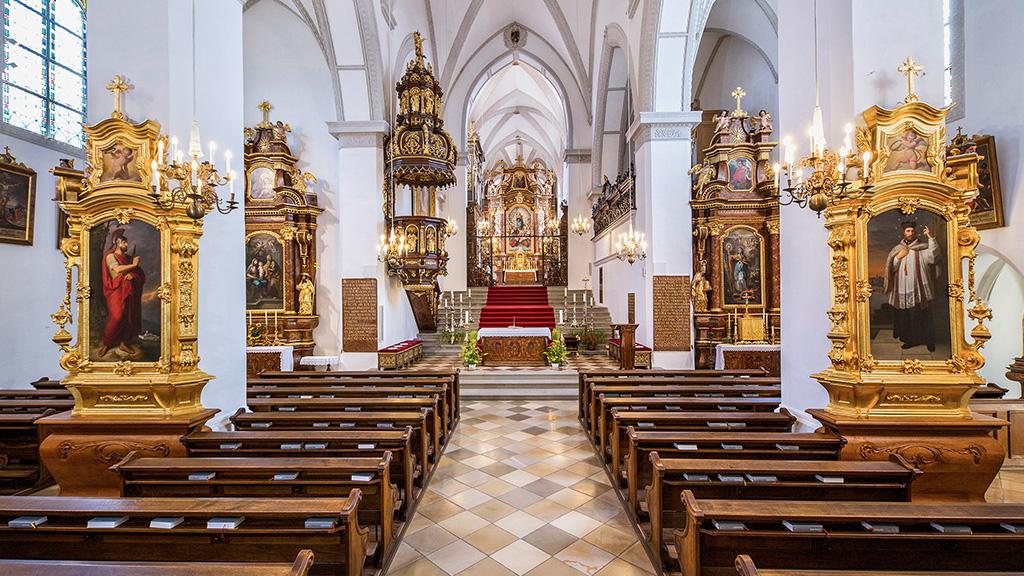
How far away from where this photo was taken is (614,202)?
12930 millimetres

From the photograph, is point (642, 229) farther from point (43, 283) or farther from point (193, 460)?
point (43, 283)

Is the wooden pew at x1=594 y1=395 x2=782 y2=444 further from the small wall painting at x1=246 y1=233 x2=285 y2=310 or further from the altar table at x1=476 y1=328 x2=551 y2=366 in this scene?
the small wall painting at x1=246 y1=233 x2=285 y2=310

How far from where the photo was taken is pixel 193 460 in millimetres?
3199

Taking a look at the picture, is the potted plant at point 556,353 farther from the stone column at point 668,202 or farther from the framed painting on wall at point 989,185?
the framed painting on wall at point 989,185

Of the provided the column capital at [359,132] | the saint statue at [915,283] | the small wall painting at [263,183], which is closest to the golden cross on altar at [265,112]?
the small wall painting at [263,183]

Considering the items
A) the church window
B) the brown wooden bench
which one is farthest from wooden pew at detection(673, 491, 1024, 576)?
the church window

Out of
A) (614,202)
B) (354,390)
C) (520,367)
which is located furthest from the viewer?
(614,202)

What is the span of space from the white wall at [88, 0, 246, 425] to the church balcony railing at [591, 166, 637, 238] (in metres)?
8.29

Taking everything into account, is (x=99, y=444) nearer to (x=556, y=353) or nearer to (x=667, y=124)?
(x=556, y=353)

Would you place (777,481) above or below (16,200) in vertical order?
below

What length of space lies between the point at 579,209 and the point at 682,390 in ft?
39.8

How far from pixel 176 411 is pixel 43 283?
597cm

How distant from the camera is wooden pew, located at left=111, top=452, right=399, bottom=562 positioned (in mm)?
3047

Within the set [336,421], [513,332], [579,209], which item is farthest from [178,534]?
[579,209]
